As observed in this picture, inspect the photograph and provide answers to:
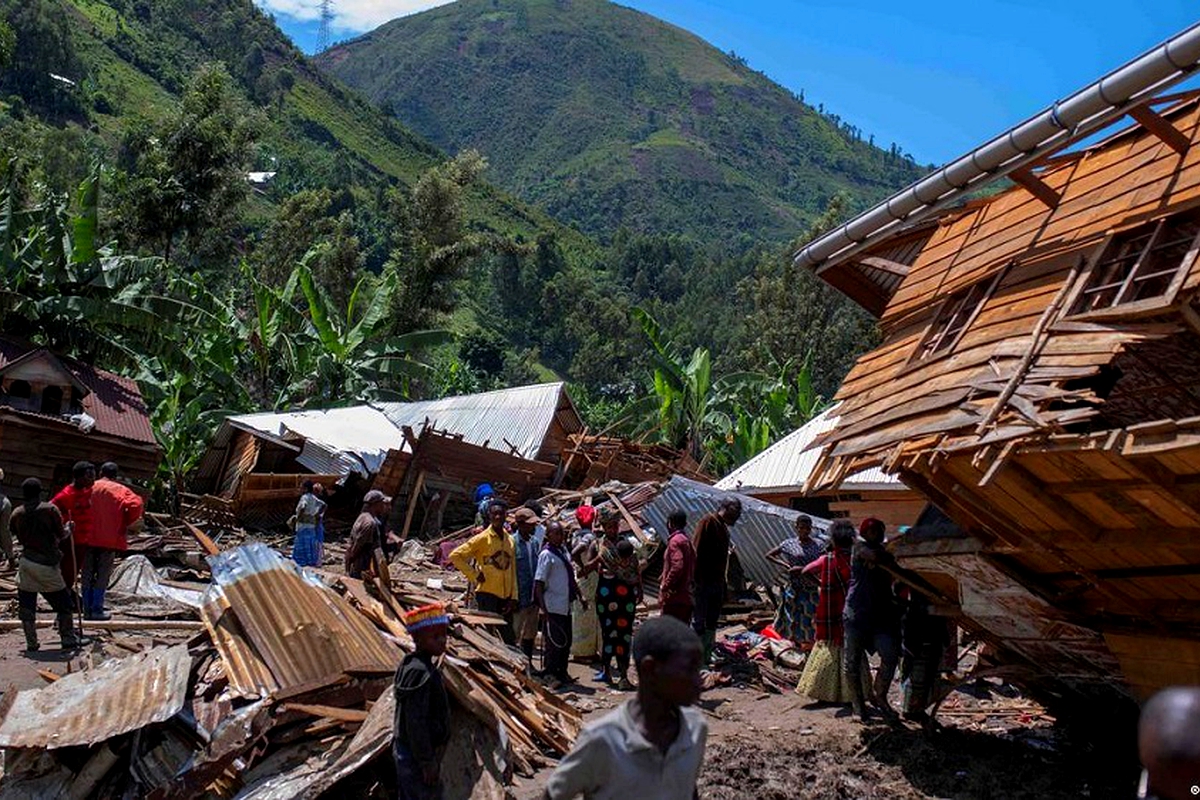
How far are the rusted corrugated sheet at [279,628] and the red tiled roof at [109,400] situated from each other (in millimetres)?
11398

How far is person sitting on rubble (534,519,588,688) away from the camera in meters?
10.6

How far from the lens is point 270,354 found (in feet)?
90.5

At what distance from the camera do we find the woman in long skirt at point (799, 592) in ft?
40.7

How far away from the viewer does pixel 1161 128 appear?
24.9 ft

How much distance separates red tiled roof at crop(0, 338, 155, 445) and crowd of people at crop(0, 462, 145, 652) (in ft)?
24.1

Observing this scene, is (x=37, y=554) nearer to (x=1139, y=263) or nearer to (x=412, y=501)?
(x=1139, y=263)

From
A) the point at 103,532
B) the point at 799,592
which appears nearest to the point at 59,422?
the point at 103,532

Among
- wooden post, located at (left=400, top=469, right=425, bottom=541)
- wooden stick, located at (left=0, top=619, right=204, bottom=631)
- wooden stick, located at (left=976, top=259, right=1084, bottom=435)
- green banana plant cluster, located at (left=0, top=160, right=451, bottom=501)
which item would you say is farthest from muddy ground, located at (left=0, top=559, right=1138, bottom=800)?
green banana plant cluster, located at (left=0, top=160, right=451, bottom=501)

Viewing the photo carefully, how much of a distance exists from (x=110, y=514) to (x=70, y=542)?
0.43 metres

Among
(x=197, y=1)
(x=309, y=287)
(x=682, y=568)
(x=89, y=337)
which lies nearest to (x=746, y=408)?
(x=309, y=287)

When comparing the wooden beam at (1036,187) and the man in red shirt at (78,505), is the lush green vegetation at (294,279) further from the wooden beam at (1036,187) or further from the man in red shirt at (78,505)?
the wooden beam at (1036,187)

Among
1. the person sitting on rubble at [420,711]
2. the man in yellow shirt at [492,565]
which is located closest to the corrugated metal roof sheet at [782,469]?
the man in yellow shirt at [492,565]

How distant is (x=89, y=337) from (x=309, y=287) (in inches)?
246

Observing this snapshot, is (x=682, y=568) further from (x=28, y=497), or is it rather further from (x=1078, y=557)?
(x=28, y=497)
